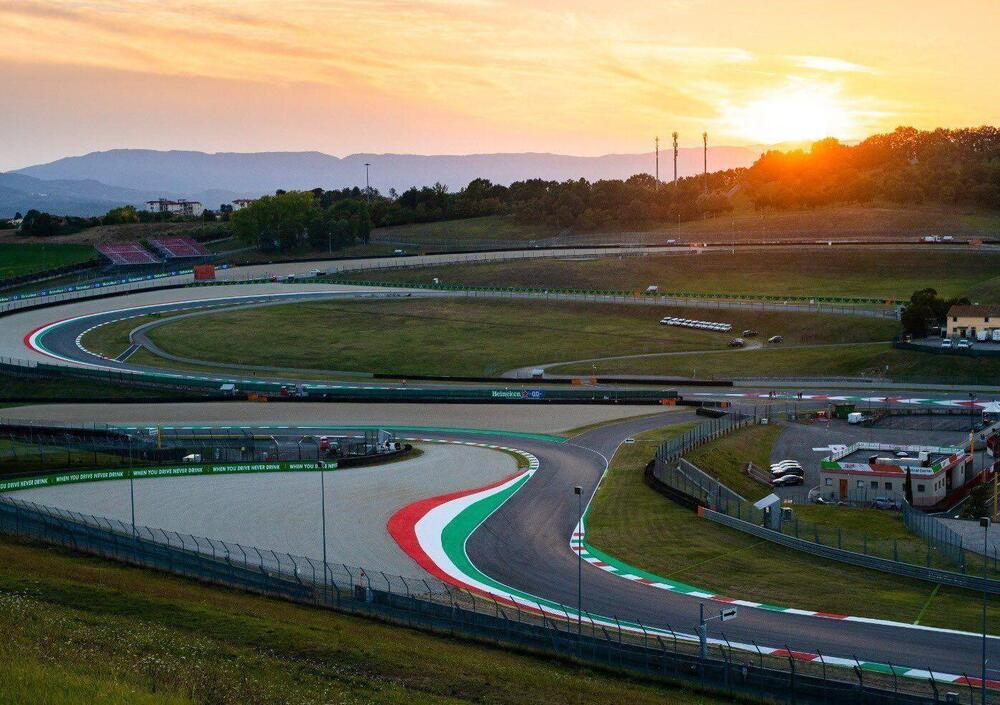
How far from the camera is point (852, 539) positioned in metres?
37.1

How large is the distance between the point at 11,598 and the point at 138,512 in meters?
17.1

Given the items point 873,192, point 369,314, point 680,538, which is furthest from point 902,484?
point 873,192

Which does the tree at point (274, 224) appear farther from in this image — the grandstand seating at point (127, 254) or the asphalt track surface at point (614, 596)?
the asphalt track surface at point (614, 596)

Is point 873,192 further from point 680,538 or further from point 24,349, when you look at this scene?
point 680,538

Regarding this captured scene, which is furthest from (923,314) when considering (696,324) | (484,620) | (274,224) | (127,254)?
(127,254)

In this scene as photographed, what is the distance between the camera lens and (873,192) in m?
155

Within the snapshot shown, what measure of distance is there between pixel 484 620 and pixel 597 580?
6.67 metres

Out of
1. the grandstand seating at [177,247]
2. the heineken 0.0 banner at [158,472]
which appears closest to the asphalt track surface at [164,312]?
the heineken 0.0 banner at [158,472]

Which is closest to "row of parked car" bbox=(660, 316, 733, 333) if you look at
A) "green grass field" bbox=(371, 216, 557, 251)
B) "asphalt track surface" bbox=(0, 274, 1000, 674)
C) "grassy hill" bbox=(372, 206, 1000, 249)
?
"asphalt track surface" bbox=(0, 274, 1000, 674)

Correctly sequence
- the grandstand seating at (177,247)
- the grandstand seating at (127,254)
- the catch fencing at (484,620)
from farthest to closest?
the grandstand seating at (177,247) → the grandstand seating at (127,254) → the catch fencing at (484,620)

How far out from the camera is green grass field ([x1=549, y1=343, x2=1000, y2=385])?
72.5 m

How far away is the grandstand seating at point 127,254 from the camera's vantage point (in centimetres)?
14875

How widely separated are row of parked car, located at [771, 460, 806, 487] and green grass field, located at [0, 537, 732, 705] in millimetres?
26647

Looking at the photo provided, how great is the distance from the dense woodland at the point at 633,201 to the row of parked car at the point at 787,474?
358ft
